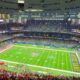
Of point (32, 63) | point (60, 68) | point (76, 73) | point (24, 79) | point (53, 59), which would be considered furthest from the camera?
point (53, 59)

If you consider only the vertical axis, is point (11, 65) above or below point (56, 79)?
below

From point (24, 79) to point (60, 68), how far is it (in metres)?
21.4

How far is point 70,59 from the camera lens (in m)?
42.9

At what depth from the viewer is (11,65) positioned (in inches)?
1435

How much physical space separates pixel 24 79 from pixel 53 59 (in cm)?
2790

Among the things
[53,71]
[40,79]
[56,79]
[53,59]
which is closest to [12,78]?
[40,79]

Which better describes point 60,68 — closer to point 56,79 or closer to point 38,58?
point 38,58

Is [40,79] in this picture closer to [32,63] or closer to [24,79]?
[24,79]

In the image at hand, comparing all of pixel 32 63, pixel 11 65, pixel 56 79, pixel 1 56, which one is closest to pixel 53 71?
pixel 32 63

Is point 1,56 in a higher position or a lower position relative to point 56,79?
lower

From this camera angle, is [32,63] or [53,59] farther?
[53,59]

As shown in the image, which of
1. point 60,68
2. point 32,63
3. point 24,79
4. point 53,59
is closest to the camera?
point 24,79

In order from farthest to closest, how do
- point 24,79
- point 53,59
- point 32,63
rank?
point 53,59, point 32,63, point 24,79

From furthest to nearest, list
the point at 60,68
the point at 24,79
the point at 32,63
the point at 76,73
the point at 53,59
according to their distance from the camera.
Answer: the point at 53,59
the point at 32,63
the point at 60,68
the point at 76,73
the point at 24,79
